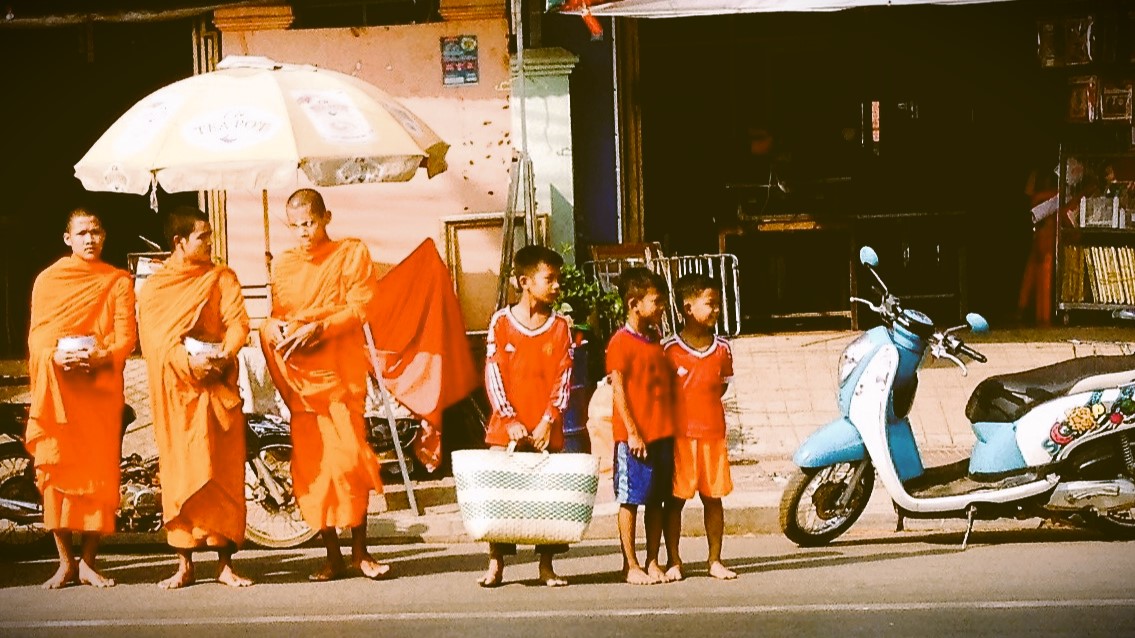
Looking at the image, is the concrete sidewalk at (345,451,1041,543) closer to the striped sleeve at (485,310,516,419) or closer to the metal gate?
the striped sleeve at (485,310,516,419)

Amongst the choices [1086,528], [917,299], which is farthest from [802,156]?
[1086,528]

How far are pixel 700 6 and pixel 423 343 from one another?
292 cm

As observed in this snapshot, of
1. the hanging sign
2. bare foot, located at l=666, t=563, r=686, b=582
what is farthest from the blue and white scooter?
the hanging sign

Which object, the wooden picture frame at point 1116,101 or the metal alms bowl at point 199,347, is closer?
the metal alms bowl at point 199,347

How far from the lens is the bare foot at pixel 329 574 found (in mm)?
7473

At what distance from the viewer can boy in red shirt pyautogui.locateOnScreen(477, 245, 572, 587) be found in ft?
23.0

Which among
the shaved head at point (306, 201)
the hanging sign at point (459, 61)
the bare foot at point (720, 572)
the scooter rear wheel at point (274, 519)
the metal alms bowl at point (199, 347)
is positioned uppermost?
the hanging sign at point (459, 61)

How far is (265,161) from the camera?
7684 millimetres

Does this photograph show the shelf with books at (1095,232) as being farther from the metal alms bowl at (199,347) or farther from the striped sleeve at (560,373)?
the metal alms bowl at (199,347)

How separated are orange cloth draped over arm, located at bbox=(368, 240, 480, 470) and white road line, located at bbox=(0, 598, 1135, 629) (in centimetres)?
278

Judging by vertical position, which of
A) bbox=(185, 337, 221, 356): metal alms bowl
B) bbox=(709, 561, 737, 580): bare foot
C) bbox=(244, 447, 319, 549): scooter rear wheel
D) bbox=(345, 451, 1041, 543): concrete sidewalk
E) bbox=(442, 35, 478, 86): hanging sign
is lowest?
bbox=(345, 451, 1041, 543): concrete sidewalk

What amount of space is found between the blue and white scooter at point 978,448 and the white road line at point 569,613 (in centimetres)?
121

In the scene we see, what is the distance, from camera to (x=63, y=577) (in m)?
7.42

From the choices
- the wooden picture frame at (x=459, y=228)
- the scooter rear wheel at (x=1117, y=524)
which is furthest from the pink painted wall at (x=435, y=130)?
the scooter rear wheel at (x=1117, y=524)
